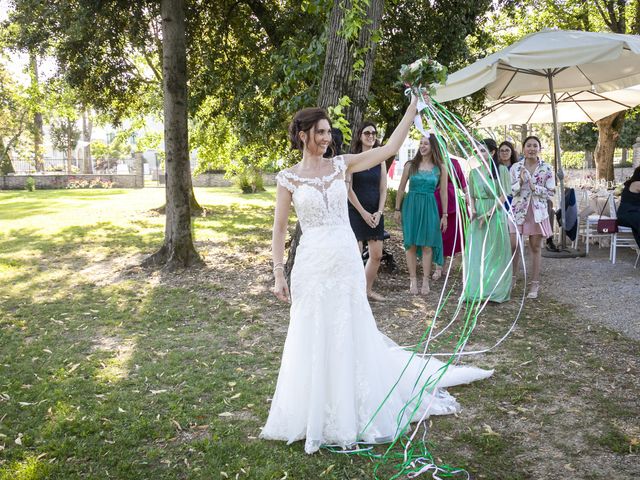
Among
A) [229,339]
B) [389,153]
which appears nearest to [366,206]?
[229,339]

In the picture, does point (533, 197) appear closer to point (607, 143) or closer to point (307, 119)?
point (307, 119)

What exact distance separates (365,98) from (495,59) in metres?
1.92

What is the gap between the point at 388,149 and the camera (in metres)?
3.74

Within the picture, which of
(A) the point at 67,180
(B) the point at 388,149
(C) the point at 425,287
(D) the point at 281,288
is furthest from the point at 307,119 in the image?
(A) the point at 67,180

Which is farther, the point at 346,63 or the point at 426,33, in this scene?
the point at 426,33

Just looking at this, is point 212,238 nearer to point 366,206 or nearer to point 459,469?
point 366,206

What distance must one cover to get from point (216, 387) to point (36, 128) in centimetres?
3143

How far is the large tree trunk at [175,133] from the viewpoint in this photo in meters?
8.95

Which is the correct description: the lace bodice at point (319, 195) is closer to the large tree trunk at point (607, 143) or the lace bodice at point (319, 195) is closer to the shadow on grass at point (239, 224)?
the shadow on grass at point (239, 224)

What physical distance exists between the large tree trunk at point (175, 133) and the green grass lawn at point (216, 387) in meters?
0.69

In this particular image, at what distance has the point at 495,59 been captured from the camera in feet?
25.4

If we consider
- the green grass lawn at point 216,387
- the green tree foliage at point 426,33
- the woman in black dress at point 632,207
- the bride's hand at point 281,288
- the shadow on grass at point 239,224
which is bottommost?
the green grass lawn at point 216,387

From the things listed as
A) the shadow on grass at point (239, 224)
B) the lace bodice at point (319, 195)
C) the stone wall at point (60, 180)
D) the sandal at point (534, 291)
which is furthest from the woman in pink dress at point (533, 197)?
the stone wall at point (60, 180)

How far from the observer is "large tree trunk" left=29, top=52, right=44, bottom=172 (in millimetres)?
11555
